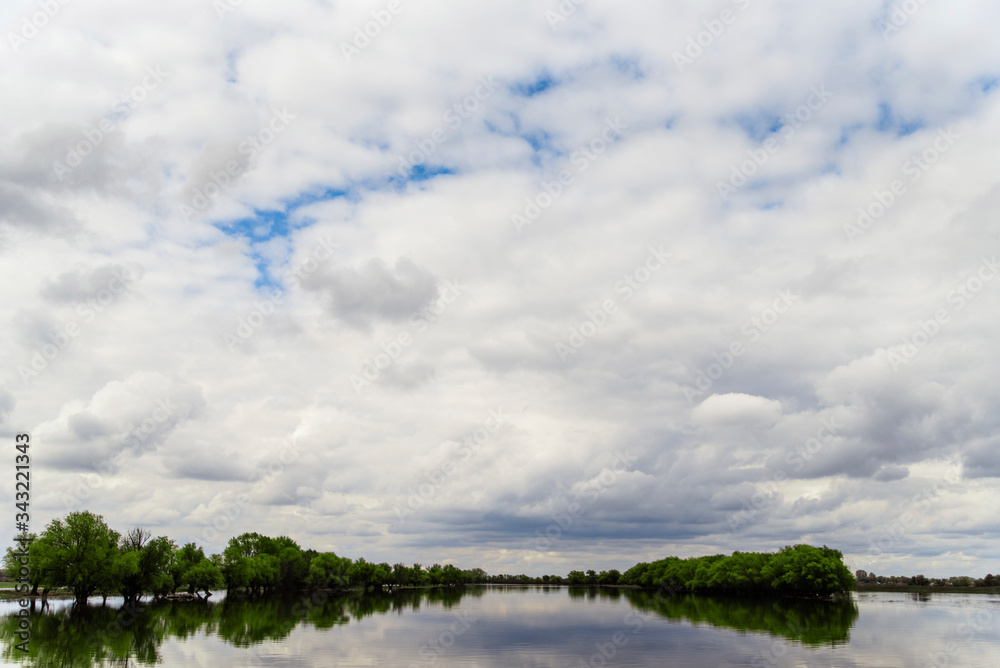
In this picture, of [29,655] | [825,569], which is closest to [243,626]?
[29,655]

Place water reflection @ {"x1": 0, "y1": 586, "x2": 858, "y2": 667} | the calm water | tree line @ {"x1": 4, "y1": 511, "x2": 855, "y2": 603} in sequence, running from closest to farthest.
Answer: water reflection @ {"x1": 0, "y1": 586, "x2": 858, "y2": 667}
the calm water
tree line @ {"x1": 4, "y1": 511, "x2": 855, "y2": 603}

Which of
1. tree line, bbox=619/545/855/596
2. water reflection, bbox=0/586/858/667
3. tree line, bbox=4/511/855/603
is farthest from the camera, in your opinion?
tree line, bbox=619/545/855/596

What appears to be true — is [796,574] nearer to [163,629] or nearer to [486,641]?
[486,641]

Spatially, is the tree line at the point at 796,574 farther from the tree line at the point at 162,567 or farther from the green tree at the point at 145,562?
the green tree at the point at 145,562

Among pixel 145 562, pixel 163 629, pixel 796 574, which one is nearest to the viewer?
pixel 163 629

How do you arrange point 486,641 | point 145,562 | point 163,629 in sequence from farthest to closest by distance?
point 145,562 < point 163,629 < point 486,641

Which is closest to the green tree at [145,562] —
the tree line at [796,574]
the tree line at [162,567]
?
the tree line at [162,567]

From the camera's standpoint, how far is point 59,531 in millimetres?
97875

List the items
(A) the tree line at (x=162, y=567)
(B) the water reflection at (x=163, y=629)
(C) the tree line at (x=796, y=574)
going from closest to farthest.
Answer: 1. (B) the water reflection at (x=163, y=629)
2. (A) the tree line at (x=162, y=567)
3. (C) the tree line at (x=796, y=574)

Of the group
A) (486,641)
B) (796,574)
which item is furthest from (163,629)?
(796,574)

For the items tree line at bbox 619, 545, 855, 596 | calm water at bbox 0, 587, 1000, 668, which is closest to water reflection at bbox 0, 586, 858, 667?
calm water at bbox 0, 587, 1000, 668

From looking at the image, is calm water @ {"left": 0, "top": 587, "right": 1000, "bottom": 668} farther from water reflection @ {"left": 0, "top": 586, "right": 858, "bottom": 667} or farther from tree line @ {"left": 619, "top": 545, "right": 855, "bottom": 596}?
tree line @ {"left": 619, "top": 545, "right": 855, "bottom": 596}

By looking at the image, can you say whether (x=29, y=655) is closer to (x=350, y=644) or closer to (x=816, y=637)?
(x=350, y=644)

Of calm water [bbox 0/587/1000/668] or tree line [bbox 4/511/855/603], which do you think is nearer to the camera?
calm water [bbox 0/587/1000/668]
